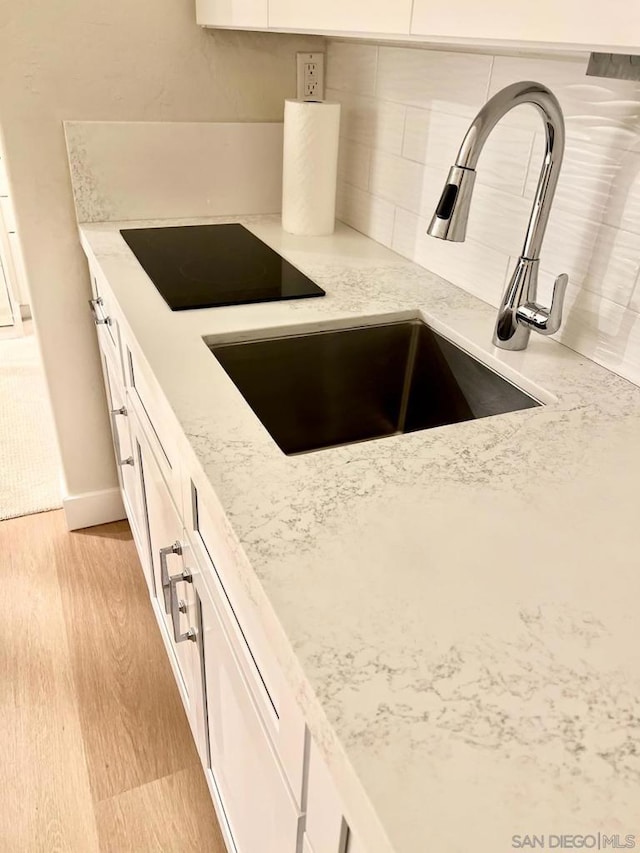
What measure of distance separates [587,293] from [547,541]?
1.67ft

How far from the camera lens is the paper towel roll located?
1.43 meters

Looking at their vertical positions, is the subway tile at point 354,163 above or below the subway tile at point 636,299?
above

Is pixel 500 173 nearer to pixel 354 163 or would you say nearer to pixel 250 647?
pixel 354 163

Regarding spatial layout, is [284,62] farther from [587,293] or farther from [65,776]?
[65,776]

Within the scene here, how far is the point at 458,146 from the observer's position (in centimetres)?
125

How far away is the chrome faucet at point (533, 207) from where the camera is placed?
819 millimetres

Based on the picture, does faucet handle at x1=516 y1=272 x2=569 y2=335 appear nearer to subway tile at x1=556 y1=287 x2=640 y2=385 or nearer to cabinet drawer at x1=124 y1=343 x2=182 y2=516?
subway tile at x1=556 y1=287 x2=640 y2=385

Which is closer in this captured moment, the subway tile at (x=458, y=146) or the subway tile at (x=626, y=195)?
the subway tile at (x=626, y=195)

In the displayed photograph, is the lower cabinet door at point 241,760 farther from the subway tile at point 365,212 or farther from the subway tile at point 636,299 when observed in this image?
the subway tile at point 365,212

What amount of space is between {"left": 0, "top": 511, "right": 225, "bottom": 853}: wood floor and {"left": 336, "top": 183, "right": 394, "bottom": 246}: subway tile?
3.71ft

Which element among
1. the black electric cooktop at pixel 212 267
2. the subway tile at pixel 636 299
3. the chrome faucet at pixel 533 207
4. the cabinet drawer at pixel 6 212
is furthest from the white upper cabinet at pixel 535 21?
the cabinet drawer at pixel 6 212

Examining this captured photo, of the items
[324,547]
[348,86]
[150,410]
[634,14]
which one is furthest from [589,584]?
[348,86]

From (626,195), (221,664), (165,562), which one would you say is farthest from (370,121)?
(221,664)

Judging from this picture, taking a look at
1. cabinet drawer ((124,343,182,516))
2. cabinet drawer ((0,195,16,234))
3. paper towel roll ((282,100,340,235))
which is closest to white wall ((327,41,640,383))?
paper towel roll ((282,100,340,235))
